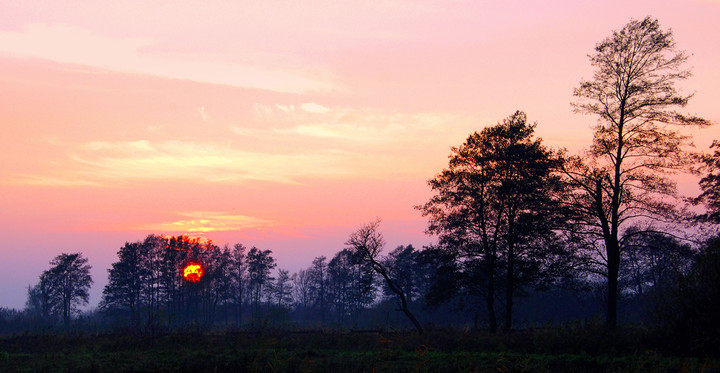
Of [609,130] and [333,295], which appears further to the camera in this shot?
[333,295]

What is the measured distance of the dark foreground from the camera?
54.2ft

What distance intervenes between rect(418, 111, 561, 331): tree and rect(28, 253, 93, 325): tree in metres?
63.4

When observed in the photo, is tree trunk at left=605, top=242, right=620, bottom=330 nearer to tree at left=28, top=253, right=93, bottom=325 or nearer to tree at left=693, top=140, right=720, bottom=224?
tree at left=693, top=140, right=720, bottom=224

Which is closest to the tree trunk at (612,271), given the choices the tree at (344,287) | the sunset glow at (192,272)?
the sunset glow at (192,272)

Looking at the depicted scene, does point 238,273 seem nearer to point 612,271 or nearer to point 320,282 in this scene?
point 320,282

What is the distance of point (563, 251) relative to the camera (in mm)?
27094

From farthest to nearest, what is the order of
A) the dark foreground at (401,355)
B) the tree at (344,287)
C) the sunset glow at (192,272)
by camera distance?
1. the tree at (344,287)
2. the sunset glow at (192,272)
3. the dark foreground at (401,355)

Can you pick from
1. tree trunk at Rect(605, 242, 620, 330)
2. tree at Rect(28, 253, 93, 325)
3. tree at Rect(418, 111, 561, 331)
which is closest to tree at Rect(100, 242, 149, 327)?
tree at Rect(28, 253, 93, 325)

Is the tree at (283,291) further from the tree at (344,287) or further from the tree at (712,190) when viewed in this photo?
the tree at (712,190)

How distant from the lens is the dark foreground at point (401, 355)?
16.5 metres

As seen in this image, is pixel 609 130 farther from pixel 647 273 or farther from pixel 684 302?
pixel 647 273

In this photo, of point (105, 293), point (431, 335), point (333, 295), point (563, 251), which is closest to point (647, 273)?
point (563, 251)

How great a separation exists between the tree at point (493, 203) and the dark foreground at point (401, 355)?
7193 mm

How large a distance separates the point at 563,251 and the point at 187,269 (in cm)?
5925
